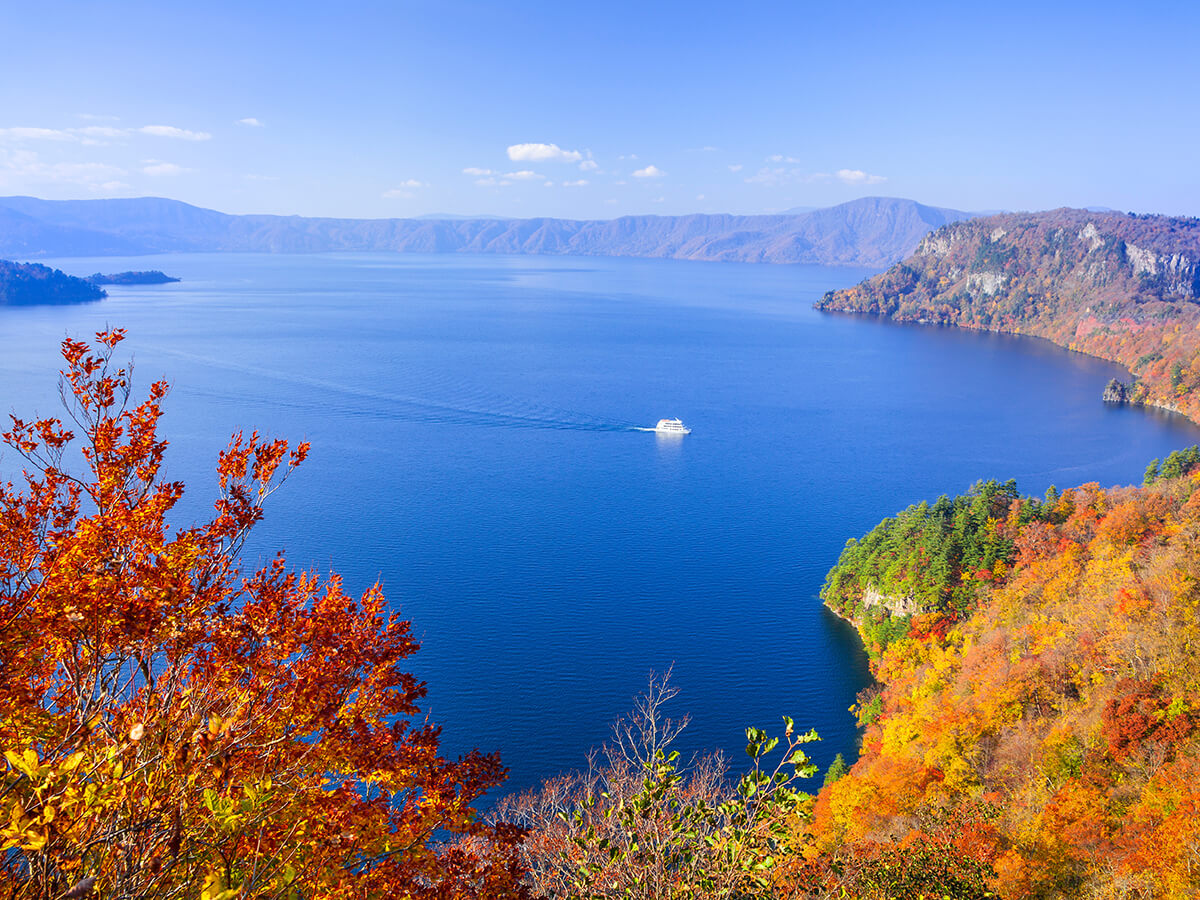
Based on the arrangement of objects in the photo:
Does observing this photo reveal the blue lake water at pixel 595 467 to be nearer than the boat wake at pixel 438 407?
Yes

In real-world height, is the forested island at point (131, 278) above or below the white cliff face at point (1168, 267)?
below

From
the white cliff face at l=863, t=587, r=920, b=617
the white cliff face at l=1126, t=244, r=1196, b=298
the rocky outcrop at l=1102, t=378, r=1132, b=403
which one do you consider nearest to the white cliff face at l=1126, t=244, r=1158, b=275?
the white cliff face at l=1126, t=244, r=1196, b=298

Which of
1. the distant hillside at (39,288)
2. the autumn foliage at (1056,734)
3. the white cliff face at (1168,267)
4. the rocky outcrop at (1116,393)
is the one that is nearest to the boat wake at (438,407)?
the autumn foliage at (1056,734)

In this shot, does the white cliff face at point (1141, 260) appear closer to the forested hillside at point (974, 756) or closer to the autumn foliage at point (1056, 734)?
the forested hillside at point (974, 756)

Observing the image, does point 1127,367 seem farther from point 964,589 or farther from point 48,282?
point 48,282

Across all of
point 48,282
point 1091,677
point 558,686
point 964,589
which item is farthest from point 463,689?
point 48,282

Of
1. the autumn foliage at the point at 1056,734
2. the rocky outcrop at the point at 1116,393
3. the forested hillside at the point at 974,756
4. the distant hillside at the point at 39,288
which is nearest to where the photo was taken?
the forested hillside at the point at 974,756
